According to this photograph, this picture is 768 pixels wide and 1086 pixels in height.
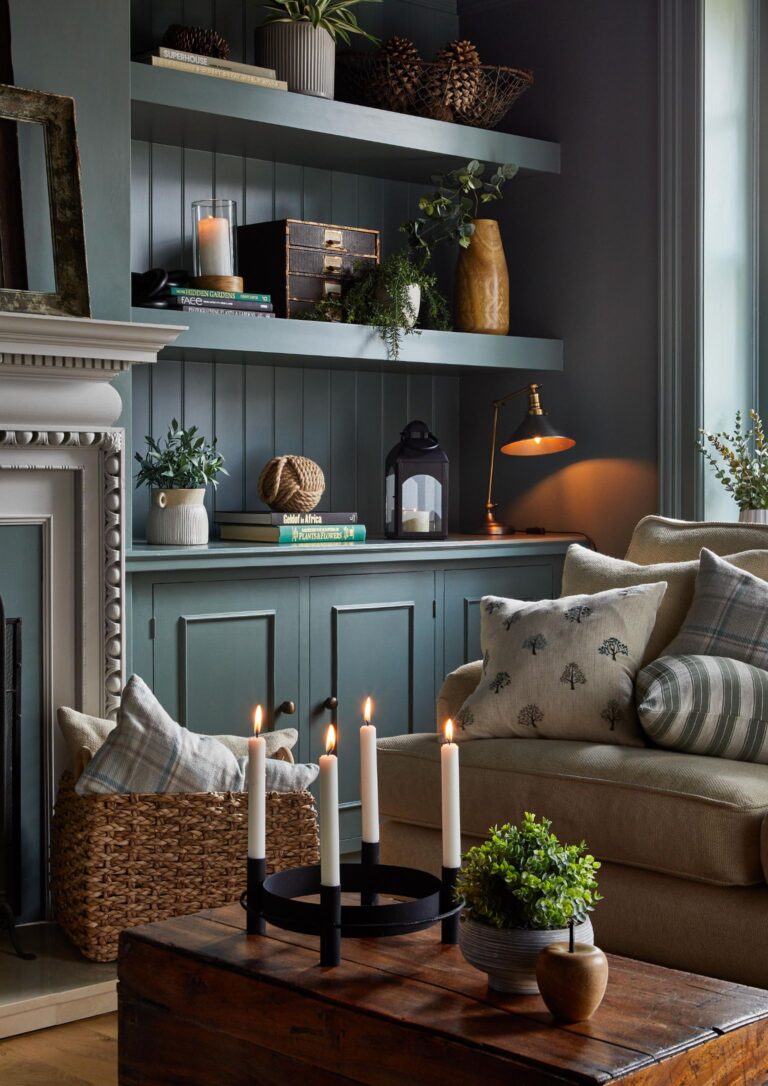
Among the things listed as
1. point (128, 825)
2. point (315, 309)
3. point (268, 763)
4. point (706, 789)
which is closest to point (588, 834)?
point (706, 789)

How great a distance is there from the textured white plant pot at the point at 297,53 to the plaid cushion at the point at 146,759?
1873 millimetres

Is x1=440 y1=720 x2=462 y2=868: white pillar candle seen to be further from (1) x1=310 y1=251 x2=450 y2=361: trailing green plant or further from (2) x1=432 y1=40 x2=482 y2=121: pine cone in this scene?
(2) x1=432 y1=40 x2=482 y2=121: pine cone

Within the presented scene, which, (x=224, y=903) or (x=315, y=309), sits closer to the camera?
(x=224, y=903)

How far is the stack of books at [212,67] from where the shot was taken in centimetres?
359

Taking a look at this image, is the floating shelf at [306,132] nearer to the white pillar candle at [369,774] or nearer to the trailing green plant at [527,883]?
the white pillar candle at [369,774]

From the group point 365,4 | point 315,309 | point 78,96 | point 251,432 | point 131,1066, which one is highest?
point 365,4

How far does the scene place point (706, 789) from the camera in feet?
8.36

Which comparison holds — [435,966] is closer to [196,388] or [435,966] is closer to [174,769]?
[174,769]

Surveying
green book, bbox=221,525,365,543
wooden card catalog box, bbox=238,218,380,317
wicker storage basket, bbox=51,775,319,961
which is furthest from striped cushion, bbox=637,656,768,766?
wooden card catalog box, bbox=238,218,380,317

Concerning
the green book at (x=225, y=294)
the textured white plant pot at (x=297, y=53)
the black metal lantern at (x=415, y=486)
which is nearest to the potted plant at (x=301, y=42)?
the textured white plant pot at (x=297, y=53)

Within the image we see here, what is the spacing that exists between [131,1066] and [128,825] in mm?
833

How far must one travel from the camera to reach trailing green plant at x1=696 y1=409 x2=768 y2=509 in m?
3.95

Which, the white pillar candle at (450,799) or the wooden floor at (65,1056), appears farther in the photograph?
the wooden floor at (65,1056)

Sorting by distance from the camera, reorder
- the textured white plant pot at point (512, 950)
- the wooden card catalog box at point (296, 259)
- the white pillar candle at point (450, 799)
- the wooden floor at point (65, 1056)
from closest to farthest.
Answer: the textured white plant pot at point (512, 950) < the white pillar candle at point (450, 799) < the wooden floor at point (65, 1056) < the wooden card catalog box at point (296, 259)
